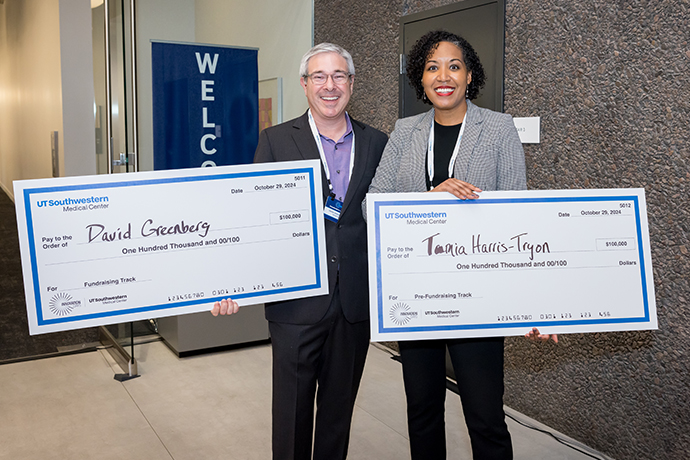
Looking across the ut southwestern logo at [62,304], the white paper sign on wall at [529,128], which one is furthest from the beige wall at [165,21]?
the ut southwestern logo at [62,304]

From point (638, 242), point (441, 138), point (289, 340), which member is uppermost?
point (441, 138)

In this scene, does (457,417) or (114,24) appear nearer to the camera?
(457,417)

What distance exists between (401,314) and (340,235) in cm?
32

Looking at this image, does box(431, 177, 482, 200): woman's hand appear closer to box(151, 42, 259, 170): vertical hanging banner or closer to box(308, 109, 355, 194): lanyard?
box(308, 109, 355, 194): lanyard

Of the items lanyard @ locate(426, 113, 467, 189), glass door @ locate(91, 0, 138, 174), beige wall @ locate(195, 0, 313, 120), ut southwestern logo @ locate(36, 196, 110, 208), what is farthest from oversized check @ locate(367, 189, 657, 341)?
beige wall @ locate(195, 0, 313, 120)

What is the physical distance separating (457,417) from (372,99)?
217 cm

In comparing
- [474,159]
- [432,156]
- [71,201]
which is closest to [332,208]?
[432,156]

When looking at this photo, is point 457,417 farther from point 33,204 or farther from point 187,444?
point 33,204

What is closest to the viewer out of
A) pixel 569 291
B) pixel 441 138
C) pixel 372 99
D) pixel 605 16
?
pixel 569 291

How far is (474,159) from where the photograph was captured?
1.68 m

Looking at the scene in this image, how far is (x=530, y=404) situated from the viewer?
291 centimetres

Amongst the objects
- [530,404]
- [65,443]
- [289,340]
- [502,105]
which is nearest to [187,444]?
[65,443]

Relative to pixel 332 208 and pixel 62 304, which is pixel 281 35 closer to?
pixel 332 208

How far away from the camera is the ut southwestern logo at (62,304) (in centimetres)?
153
